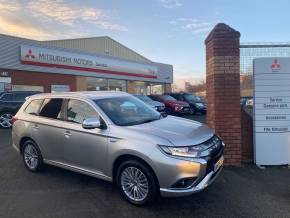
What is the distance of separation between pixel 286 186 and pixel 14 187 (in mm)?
4838

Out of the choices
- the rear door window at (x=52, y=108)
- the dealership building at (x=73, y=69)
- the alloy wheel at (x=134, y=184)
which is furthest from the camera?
the dealership building at (x=73, y=69)

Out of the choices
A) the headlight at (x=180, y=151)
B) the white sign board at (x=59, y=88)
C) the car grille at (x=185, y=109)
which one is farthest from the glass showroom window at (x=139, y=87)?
the headlight at (x=180, y=151)

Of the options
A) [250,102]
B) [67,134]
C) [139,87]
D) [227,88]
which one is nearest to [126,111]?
[67,134]

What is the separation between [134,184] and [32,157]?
114 inches

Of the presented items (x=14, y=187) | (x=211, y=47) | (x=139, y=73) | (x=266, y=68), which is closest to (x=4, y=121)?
(x=14, y=187)

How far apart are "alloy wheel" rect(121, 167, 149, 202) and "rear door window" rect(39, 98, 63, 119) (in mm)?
1917

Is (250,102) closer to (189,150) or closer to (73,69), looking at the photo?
(189,150)

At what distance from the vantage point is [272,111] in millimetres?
6941

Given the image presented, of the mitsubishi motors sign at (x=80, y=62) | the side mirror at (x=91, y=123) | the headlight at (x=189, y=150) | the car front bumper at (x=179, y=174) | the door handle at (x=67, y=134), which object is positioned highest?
the mitsubishi motors sign at (x=80, y=62)

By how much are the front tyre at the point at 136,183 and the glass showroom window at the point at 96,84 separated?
23794mm

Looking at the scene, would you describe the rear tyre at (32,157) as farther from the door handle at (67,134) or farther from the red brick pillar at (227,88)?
the red brick pillar at (227,88)

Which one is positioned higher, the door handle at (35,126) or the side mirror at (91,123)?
the side mirror at (91,123)

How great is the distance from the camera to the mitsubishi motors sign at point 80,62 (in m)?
23.0

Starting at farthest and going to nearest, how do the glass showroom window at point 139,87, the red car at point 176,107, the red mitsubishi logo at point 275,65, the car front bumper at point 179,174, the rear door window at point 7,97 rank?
1. the glass showroom window at point 139,87
2. the red car at point 176,107
3. the rear door window at point 7,97
4. the red mitsubishi logo at point 275,65
5. the car front bumper at point 179,174
